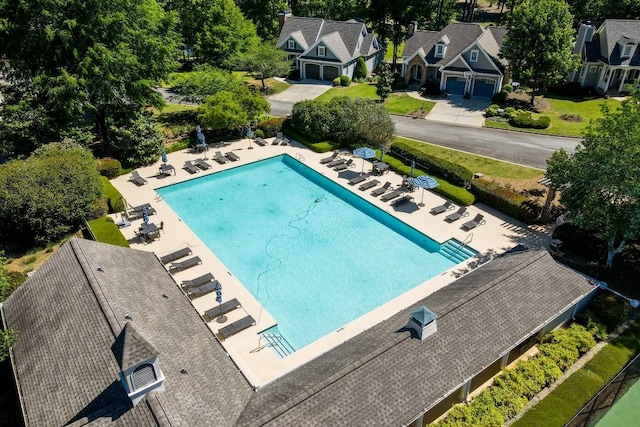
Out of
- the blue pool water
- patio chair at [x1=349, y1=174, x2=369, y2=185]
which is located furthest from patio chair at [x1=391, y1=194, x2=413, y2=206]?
patio chair at [x1=349, y1=174, x2=369, y2=185]

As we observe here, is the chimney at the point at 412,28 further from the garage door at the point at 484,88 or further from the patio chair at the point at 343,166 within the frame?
the patio chair at the point at 343,166

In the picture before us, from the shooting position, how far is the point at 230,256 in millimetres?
30406

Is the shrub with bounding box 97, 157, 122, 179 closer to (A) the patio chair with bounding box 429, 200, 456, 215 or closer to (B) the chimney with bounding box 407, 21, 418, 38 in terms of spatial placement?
(A) the patio chair with bounding box 429, 200, 456, 215

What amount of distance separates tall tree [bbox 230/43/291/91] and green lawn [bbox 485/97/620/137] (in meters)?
26.6

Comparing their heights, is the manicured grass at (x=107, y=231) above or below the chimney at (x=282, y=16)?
below

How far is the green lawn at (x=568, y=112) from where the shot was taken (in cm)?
4747

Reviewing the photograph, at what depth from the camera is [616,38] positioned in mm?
56594

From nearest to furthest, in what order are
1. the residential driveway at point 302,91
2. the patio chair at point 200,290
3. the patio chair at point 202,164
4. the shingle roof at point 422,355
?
the shingle roof at point 422,355 → the patio chair at point 200,290 → the patio chair at point 202,164 → the residential driveway at point 302,91

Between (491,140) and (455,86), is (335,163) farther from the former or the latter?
(455,86)

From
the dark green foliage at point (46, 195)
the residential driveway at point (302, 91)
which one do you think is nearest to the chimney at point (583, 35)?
the residential driveway at point (302, 91)

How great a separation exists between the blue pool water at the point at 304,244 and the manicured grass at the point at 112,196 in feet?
12.5

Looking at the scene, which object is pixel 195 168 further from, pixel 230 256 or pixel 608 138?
pixel 608 138

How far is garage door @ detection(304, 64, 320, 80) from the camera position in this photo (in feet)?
216

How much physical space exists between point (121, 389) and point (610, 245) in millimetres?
26085
